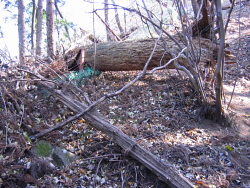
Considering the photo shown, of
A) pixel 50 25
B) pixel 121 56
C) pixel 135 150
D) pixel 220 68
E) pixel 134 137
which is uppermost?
pixel 50 25

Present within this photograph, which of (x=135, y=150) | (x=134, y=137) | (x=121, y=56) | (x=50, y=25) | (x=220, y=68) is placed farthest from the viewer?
(x=50, y=25)

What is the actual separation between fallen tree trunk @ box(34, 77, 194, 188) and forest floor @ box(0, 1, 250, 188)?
6.0 inches

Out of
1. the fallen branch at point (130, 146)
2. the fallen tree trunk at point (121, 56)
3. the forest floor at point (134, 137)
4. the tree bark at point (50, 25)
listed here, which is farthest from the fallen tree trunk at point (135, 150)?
the tree bark at point (50, 25)

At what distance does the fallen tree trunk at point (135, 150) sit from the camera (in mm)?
2311

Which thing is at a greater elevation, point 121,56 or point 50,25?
point 50,25

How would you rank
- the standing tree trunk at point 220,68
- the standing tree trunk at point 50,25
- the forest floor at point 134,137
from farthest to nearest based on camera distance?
1. the standing tree trunk at point 50,25
2. the standing tree trunk at point 220,68
3. the forest floor at point 134,137

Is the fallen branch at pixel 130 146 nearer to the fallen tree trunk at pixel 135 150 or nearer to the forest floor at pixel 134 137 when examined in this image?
the fallen tree trunk at pixel 135 150

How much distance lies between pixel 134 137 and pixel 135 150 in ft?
2.43

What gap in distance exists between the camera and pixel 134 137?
11.1 ft

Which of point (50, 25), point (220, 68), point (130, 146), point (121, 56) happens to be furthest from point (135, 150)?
point (50, 25)

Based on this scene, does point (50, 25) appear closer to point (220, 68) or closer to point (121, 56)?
point (121, 56)

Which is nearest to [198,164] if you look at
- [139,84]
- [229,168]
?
[229,168]

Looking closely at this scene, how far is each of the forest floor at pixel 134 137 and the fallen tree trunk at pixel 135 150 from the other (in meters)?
0.15

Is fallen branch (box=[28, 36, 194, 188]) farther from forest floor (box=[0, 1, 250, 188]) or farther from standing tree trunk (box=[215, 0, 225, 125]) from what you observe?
standing tree trunk (box=[215, 0, 225, 125])
